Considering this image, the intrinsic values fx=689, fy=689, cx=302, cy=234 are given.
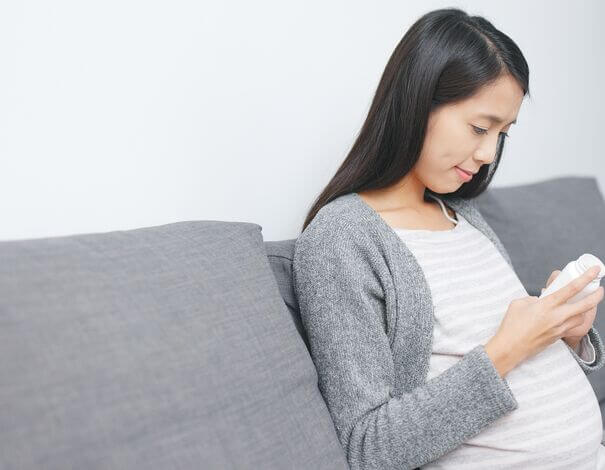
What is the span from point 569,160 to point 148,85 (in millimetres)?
1431

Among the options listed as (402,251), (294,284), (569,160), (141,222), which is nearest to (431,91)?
(402,251)

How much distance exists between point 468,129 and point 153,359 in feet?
2.08

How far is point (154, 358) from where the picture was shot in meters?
0.71

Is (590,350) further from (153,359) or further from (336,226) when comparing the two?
(153,359)

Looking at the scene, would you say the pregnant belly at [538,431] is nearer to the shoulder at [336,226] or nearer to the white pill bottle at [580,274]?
the white pill bottle at [580,274]

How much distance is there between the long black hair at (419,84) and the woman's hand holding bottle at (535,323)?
0.30 m

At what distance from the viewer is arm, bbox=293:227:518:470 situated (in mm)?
929

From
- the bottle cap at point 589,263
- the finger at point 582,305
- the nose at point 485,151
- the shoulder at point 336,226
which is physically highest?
the nose at point 485,151

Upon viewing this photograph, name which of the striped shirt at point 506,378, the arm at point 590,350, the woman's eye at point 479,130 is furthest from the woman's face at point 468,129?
the arm at point 590,350

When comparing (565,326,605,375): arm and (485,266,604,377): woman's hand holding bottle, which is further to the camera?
(565,326,605,375): arm

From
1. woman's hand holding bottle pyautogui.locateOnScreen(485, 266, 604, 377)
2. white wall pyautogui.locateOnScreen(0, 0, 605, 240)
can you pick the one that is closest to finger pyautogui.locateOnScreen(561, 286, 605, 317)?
woman's hand holding bottle pyautogui.locateOnScreen(485, 266, 604, 377)

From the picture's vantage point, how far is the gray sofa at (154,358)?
0.63m

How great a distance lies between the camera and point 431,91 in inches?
42.3

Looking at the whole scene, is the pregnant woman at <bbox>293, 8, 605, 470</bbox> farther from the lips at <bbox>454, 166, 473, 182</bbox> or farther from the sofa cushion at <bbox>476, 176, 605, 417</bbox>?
the sofa cushion at <bbox>476, 176, 605, 417</bbox>
